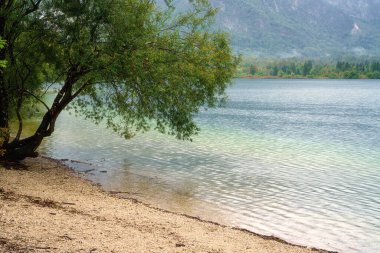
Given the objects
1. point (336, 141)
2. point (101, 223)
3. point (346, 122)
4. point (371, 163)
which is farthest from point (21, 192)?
point (346, 122)

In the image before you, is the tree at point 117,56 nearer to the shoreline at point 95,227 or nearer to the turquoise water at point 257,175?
the turquoise water at point 257,175

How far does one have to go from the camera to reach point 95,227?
1588 cm

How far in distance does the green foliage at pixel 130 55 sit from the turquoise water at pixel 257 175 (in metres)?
4.96

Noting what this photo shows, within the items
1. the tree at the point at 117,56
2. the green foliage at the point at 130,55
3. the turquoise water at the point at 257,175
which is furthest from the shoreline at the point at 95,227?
the green foliage at the point at 130,55

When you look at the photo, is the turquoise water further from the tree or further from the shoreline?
the tree

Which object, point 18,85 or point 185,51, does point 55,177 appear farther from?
point 185,51

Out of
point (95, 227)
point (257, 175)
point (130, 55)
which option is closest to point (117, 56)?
point (130, 55)

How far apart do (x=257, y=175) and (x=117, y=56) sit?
49.7ft

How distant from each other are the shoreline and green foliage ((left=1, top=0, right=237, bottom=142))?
22.7 ft

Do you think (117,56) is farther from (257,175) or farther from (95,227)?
(257,175)

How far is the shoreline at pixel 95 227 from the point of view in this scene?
13.7m

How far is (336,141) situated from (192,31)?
1318 inches

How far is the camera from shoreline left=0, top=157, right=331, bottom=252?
13727 millimetres

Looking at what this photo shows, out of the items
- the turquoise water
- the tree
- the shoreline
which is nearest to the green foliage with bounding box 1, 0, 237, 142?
A: the tree
